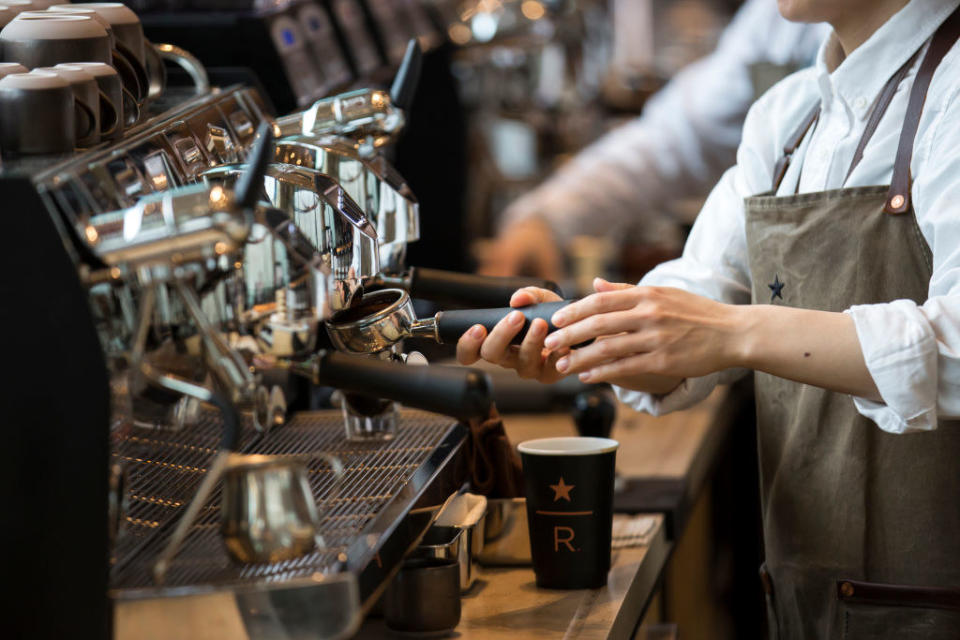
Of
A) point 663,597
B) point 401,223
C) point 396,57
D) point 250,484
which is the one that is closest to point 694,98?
point 396,57

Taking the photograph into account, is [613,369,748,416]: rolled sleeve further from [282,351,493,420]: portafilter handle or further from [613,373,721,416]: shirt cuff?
[282,351,493,420]: portafilter handle

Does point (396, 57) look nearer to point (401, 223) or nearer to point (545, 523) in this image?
point (401, 223)

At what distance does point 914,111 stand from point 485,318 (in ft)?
1.84

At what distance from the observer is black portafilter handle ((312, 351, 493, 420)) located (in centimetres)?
98

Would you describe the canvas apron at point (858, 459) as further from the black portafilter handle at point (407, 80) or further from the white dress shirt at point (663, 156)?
the white dress shirt at point (663, 156)

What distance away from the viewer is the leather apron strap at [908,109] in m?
1.37

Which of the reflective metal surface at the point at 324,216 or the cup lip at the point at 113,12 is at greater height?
the cup lip at the point at 113,12

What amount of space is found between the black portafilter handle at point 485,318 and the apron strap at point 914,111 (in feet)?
1.35

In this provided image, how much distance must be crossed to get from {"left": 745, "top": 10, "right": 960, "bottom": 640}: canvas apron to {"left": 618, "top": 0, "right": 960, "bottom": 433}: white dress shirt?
0.03 meters

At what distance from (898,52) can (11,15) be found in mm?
1013

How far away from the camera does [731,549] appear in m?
3.00

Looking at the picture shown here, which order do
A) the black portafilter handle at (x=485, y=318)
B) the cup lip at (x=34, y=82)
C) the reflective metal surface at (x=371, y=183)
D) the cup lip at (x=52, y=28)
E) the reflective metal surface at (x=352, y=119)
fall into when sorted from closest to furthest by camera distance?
1. the cup lip at (x=34, y=82)
2. the cup lip at (x=52, y=28)
3. the black portafilter handle at (x=485, y=318)
4. the reflective metal surface at (x=371, y=183)
5. the reflective metal surface at (x=352, y=119)

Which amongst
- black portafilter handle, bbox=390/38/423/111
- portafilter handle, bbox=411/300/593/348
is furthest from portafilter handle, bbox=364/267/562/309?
black portafilter handle, bbox=390/38/423/111

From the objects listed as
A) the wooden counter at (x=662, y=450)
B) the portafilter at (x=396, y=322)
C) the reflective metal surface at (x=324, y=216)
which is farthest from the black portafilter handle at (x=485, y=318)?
the wooden counter at (x=662, y=450)
